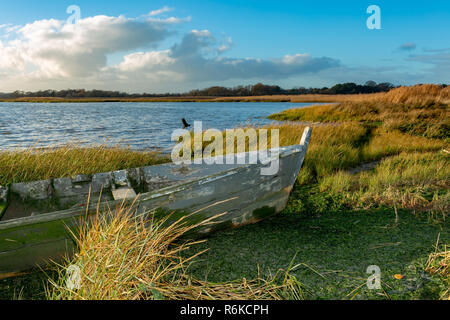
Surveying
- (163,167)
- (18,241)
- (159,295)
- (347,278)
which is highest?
(163,167)

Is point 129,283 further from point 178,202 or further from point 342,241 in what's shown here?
point 342,241

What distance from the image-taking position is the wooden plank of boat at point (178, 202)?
10.8 feet

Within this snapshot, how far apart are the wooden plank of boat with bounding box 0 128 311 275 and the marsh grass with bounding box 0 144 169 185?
208cm

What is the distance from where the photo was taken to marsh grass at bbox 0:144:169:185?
6.58m

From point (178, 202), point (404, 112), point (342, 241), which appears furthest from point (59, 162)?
point (404, 112)

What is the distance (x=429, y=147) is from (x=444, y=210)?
593 centimetres

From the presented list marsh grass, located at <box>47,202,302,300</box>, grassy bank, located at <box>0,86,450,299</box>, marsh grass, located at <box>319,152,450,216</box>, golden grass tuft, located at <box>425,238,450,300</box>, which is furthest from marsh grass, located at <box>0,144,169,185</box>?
golden grass tuft, located at <box>425,238,450,300</box>

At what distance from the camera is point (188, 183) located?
389 cm

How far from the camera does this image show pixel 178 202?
12.8ft

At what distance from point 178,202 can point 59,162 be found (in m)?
4.72

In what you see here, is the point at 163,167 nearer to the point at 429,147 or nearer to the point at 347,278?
the point at 347,278

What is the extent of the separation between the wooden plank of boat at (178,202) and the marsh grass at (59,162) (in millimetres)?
2080
